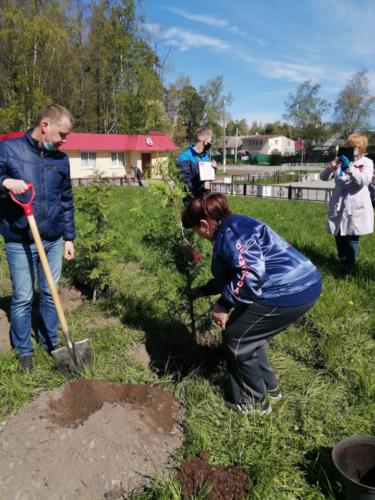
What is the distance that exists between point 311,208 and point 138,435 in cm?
1076

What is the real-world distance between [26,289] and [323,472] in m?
2.40

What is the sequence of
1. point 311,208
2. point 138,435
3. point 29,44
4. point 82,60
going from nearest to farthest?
point 138,435
point 311,208
point 29,44
point 82,60

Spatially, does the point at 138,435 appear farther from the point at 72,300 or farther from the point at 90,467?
the point at 72,300

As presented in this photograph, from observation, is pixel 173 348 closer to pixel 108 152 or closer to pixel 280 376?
pixel 280 376

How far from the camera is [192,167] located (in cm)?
527

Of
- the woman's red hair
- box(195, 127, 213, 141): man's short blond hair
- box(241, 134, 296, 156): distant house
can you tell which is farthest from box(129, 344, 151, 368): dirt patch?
box(241, 134, 296, 156): distant house

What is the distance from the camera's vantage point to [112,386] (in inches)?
111

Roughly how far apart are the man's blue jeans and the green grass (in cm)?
21

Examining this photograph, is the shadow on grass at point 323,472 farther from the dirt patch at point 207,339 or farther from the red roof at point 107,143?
the red roof at point 107,143

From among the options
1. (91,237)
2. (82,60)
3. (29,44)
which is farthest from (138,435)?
(82,60)

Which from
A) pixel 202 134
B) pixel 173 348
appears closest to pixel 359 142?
pixel 202 134

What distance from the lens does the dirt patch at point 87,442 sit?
211 centimetres

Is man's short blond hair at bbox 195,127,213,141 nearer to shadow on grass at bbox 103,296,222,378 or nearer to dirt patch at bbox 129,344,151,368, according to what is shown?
shadow on grass at bbox 103,296,222,378

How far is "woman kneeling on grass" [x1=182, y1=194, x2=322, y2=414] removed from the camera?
7.75 feet
